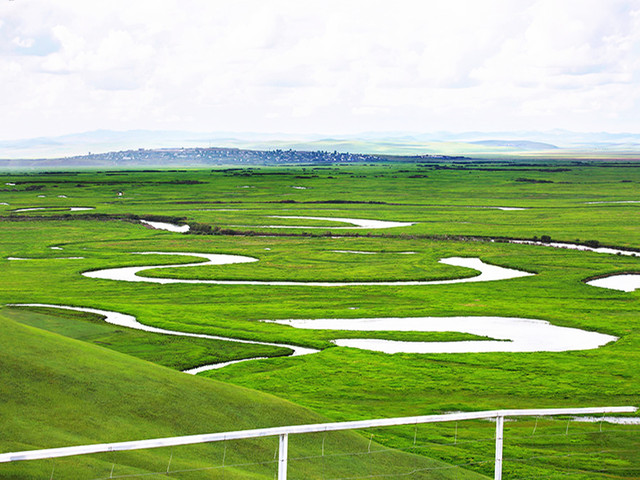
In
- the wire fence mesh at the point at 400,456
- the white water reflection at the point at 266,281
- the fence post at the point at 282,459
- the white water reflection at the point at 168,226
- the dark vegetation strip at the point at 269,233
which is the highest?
the fence post at the point at 282,459

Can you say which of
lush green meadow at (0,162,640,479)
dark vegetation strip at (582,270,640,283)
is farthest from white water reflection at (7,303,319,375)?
dark vegetation strip at (582,270,640,283)

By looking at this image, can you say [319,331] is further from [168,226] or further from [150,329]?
[168,226]

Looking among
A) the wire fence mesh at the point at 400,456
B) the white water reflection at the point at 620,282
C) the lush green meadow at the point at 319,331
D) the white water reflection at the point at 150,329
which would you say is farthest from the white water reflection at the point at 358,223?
the wire fence mesh at the point at 400,456

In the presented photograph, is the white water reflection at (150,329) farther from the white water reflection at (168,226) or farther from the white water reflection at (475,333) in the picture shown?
the white water reflection at (168,226)

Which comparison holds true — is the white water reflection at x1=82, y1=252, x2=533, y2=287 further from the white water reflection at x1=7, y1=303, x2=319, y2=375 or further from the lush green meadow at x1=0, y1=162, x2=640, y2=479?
the white water reflection at x1=7, y1=303, x2=319, y2=375

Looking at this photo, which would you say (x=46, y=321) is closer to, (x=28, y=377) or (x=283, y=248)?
(x=28, y=377)
